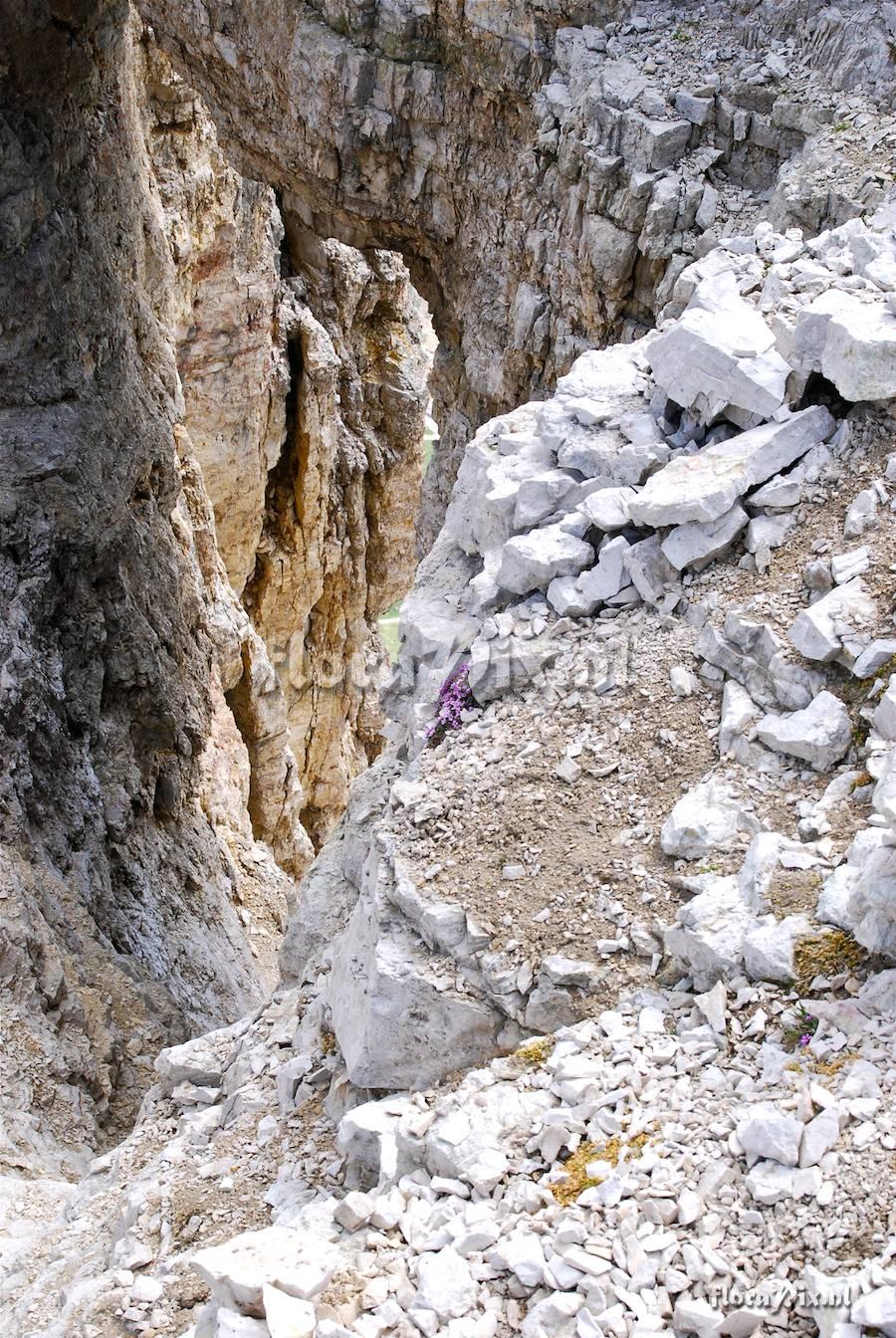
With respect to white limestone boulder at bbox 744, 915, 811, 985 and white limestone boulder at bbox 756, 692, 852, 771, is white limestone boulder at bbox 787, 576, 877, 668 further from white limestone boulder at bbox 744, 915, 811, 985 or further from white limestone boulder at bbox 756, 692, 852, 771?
white limestone boulder at bbox 744, 915, 811, 985

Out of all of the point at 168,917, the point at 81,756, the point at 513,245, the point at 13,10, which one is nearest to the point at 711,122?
the point at 513,245

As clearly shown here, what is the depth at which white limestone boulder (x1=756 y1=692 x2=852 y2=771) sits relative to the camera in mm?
5359

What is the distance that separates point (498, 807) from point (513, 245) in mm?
10849

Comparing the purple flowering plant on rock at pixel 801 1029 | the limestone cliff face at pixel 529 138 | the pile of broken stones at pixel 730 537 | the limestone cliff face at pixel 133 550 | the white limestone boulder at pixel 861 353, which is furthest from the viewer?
the limestone cliff face at pixel 133 550

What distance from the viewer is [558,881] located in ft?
18.0

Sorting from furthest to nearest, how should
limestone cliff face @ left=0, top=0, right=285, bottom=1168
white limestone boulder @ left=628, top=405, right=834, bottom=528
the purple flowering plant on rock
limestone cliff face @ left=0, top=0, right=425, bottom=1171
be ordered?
limestone cliff face @ left=0, top=0, right=285, bottom=1168 → limestone cliff face @ left=0, top=0, right=425, bottom=1171 → white limestone boulder @ left=628, top=405, right=834, bottom=528 → the purple flowering plant on rock

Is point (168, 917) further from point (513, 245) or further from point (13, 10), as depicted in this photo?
point (13, 10)

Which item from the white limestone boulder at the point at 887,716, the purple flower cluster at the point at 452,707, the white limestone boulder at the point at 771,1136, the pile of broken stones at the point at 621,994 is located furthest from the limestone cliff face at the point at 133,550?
the white limestone boulder at the point at 887,716

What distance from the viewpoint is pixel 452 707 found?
22.4ft

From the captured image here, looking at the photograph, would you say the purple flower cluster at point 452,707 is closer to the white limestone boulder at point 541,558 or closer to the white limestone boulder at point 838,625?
the white limestone boulder at point 541,558

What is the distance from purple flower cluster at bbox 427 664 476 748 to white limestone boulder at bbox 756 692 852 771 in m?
1.94

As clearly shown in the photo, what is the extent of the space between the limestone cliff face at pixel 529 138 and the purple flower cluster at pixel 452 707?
6316 millimetres

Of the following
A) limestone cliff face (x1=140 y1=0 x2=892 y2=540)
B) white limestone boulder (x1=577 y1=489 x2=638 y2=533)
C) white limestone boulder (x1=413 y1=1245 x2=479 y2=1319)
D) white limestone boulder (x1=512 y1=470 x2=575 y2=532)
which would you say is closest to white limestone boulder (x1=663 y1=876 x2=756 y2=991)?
white limestone boulder (x1=413 y1=1245 x2=479 y2=1319)

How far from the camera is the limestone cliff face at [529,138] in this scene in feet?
39.3
